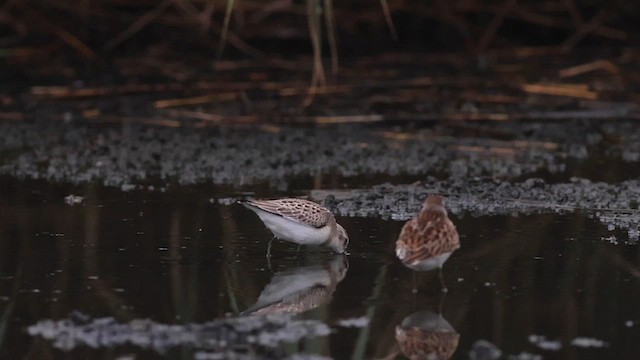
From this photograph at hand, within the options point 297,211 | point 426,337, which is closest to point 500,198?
point 297,211

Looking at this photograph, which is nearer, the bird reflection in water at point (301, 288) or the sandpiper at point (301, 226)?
the bird reflection in water at point (301, 288)

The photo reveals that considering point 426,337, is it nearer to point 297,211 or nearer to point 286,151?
point 297,211

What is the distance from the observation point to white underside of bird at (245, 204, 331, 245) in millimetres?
6719

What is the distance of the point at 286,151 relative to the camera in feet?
34.2

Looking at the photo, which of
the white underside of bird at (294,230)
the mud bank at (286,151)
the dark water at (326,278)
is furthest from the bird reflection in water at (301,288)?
the mud bank at (286,151)

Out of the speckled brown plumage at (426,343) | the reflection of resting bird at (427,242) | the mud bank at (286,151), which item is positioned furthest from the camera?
the mud bank at (286,151)

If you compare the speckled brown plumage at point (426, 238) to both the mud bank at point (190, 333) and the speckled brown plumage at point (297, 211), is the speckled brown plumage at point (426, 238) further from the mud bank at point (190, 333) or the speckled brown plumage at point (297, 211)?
the speckled brown plumage at point (297, 211)

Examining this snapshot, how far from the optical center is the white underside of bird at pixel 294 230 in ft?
22.0

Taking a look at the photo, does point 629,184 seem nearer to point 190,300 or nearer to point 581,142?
point 581,142

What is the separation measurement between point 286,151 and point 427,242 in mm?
4756

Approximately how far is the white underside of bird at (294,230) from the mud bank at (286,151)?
85.0 inches

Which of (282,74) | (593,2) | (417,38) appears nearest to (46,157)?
(282,74)

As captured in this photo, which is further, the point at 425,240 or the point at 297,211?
the point at 297,211

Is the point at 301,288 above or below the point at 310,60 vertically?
below
